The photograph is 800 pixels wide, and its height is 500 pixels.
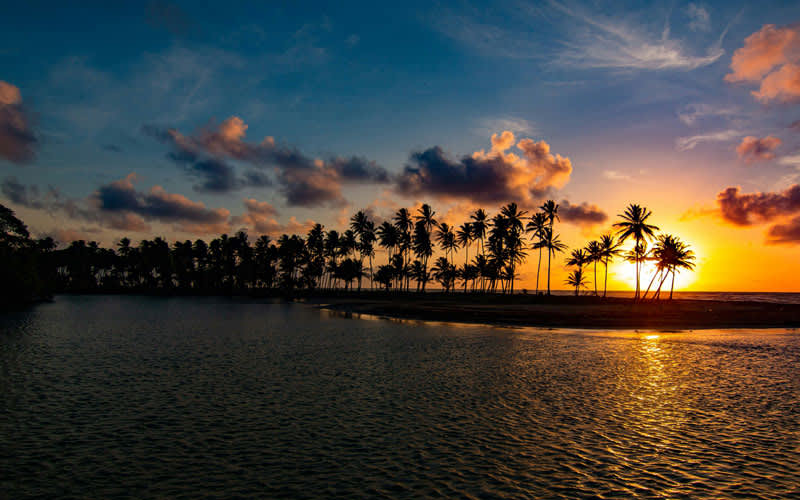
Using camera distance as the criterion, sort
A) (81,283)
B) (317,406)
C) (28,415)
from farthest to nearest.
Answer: (81,283) → (317,406) → (28,415)

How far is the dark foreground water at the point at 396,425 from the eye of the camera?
9.22m

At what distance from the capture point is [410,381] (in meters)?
19.9

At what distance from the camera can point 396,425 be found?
524 inches

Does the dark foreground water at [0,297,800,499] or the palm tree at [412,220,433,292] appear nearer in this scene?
the dark foreground water at [0,297,800,499]

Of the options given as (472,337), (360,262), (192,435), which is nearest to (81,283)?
(360,262)

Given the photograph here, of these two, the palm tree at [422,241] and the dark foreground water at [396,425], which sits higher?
the palm tree at [422,241]

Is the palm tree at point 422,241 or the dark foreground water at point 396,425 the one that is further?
the palm tree at point 422,241

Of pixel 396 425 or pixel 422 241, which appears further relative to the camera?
pixel 422 241

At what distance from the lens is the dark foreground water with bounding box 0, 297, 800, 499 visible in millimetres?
9219

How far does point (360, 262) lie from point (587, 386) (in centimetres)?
15223

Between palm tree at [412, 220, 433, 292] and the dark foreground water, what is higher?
palm tree at [412, 220, 433, 292]

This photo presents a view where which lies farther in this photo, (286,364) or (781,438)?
(286,364)

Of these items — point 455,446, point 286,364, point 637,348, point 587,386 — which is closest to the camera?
point 455,446

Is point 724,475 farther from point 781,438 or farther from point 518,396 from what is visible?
point 518,396
